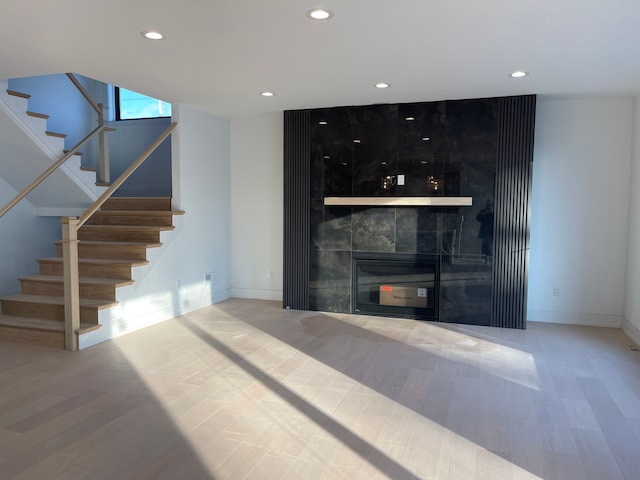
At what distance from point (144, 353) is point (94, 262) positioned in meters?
1.45

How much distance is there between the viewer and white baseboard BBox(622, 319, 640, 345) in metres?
4.46

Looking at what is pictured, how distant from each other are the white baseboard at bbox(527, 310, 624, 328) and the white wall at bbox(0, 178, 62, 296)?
6139 mm

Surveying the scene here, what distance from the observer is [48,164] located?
5.23 meters

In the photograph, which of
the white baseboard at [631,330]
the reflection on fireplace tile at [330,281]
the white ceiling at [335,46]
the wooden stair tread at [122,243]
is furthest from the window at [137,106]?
the white baseboard at [631,330]

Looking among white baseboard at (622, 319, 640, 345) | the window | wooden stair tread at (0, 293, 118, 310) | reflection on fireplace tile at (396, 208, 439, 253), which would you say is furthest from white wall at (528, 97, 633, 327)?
the window

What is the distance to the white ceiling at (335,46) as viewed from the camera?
2752 mm

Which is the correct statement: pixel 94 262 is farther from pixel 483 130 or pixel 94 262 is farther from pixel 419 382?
pixel 483 130

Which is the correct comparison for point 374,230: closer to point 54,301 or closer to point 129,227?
point 129,227

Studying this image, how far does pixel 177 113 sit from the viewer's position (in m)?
5.43

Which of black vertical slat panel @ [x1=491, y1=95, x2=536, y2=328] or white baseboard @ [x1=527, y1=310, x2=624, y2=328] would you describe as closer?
black vertical slat panel @ [x1=491, y1=95, x2=536, y2=328]

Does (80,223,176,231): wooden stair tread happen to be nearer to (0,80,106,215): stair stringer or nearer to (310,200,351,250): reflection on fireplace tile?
(0,80,106,215): stair stringer

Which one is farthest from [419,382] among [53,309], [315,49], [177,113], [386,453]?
[177,113]

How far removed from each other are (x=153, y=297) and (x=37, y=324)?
1.11 meters

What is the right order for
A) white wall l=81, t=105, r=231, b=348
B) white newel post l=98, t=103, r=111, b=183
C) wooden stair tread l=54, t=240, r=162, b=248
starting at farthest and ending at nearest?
white newel post l=98, t=103, r=111, b=183 → wooden stair tread l=54, t=240, r=162, b=248 → white wall l=81, t=105, r=231, b=348
